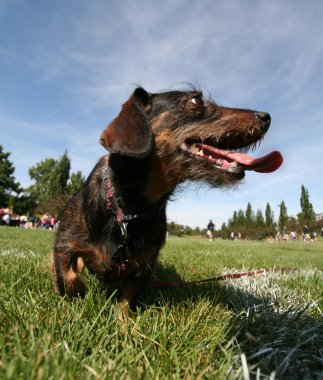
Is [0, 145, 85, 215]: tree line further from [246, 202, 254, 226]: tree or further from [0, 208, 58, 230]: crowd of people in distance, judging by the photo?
[246, 202, 254, 226]: tree

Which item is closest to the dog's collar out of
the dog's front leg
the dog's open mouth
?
the dog's front leg

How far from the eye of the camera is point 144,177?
302cm

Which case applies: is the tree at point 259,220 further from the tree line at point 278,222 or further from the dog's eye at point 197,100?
the dog's eye at point 197,100

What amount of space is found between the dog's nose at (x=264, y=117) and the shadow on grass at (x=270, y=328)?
1531 mm

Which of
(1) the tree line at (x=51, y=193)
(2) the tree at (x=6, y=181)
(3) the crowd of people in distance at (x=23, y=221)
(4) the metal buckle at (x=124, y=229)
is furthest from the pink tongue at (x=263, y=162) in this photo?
(2) the tree at (x=6, y=181)

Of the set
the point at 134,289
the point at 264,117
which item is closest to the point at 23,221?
the point at 134,289

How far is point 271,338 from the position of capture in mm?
2281

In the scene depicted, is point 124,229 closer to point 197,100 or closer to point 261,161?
point 261,161

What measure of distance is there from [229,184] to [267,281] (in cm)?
178

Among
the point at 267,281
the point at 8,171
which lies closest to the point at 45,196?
the point at 8,171

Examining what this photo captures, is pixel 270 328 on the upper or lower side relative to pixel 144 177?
lower

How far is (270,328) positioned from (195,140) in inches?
64.9

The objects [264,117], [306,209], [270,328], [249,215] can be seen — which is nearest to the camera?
[270,328]

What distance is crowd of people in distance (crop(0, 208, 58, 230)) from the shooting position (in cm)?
4217
